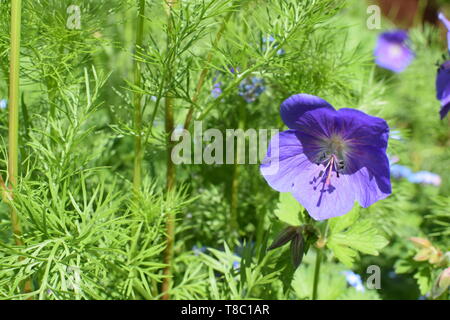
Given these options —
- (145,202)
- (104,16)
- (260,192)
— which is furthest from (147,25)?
(145,202)

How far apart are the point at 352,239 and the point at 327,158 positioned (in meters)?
0.19

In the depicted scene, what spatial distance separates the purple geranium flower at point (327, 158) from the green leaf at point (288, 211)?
0.10m

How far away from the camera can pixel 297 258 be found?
110 centimetres

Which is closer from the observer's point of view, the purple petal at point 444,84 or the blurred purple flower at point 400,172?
the purple petal at point 444,84

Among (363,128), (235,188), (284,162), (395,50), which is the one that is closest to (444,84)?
(363,128)

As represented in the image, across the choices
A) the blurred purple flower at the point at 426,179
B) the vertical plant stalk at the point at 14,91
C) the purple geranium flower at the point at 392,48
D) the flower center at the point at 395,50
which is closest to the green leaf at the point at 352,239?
the vertical plant stalk at the point at 14,91

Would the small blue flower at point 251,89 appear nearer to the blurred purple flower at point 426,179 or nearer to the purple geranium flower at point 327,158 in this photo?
the purple geranium flower at point 327,158

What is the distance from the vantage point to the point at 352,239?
1.18 metres

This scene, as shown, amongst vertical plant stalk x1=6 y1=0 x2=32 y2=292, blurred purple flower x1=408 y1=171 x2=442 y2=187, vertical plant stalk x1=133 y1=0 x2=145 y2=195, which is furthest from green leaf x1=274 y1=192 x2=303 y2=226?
blurred purple flower x1=408 y1=171 x2=442 y2=187

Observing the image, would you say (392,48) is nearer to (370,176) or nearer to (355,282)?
(355,282)

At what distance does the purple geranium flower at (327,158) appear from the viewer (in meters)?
1.05

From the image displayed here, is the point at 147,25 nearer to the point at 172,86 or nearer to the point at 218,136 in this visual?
the point at 218,136

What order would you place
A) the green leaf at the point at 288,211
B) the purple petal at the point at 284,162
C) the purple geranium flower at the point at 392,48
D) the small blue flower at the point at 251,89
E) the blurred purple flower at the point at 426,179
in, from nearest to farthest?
the purple petal at the point at 284,162 → the green leaf at the point at 288,211 → the small blue flower at the point at 251,89 → the blurred purple flower at the point at 426,179 → the purple geranium flower at the point at 392,48

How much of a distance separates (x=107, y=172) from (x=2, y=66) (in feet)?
1.81
